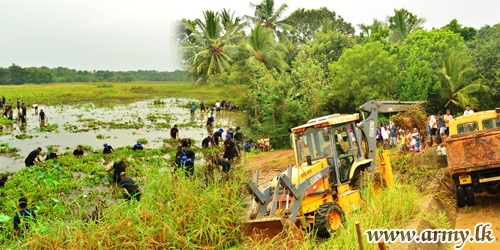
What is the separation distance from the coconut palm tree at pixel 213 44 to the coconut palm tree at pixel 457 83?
15.1 m

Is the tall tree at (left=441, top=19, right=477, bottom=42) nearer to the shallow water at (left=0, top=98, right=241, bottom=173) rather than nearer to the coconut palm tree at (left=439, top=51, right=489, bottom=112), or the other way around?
the coconut palm tree at (left=439, top=51, right=489, bottom=112)

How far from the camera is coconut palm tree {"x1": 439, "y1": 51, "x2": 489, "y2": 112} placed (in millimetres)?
26047

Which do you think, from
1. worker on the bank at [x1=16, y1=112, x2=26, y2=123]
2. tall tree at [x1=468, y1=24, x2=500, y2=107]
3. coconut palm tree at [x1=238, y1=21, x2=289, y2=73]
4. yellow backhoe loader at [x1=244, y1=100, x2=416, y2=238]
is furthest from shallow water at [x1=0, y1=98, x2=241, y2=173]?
tall tree at [x1=468, y1=24, x2=500, y2=107]

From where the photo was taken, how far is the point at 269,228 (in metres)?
6.41

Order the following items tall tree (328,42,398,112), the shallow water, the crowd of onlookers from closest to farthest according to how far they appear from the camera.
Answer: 1. the crowd of onlookers
2. the shallow water
3. tall tree (328,42,398,112)

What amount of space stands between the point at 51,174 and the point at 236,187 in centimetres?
868

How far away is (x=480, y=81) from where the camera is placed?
83.6 ft

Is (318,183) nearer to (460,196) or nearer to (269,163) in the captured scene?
(460,196)

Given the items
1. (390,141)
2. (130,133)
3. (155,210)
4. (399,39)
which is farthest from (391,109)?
(399,39)

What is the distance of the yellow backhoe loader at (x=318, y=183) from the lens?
21.8 ft

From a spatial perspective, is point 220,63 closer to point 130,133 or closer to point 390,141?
point 130,133

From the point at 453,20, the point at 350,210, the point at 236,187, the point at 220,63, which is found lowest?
the point at 350,210

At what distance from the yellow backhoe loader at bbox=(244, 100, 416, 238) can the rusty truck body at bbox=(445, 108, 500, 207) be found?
5.38 ft

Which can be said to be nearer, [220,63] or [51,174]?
[51,174]
